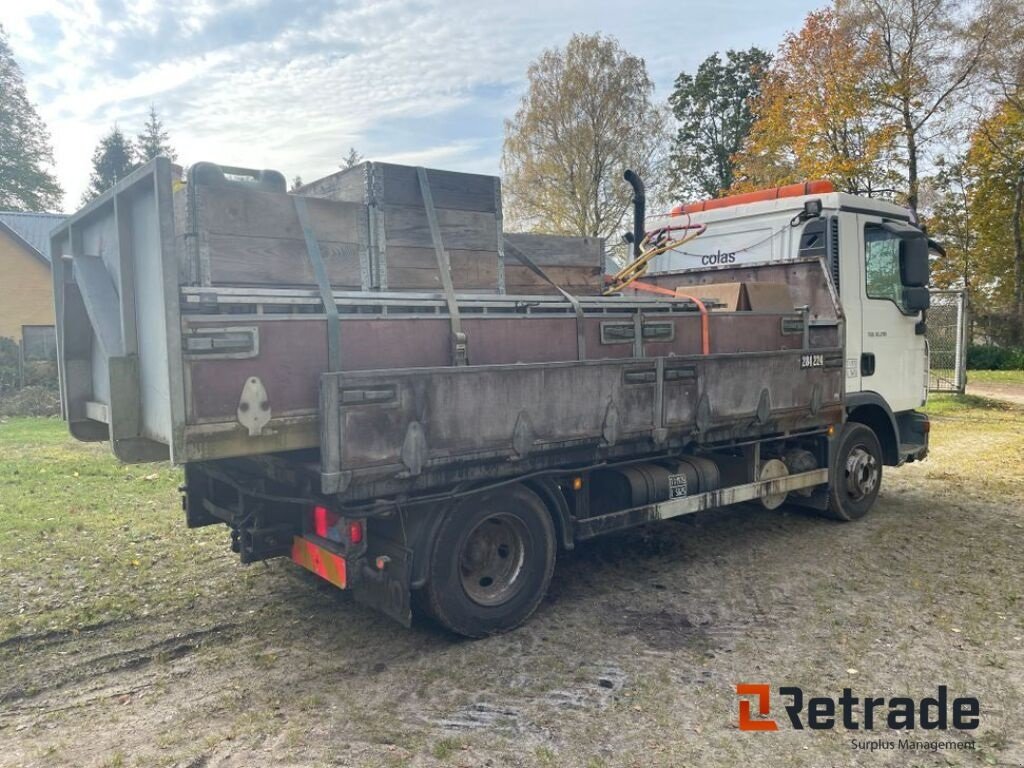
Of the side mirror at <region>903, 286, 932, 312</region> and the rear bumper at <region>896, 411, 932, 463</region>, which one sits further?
the rear bumper at <region>896, 411, 932, 463</region>

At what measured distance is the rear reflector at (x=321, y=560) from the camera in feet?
12.8

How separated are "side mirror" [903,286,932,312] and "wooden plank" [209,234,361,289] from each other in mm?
5497

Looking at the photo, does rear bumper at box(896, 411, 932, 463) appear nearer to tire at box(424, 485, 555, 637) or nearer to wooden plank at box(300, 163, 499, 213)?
tire at box(424, 485, 555, 637)

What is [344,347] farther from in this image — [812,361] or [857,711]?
[812,361]

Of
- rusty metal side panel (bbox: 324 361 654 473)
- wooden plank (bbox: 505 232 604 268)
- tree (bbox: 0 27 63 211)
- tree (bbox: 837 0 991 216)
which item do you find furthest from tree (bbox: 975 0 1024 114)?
tree (bbox: 0 27 63 211)

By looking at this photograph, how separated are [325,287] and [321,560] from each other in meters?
1.48

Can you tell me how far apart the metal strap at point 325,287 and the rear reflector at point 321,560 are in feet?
3.49

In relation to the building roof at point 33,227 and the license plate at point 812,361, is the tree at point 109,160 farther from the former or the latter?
the license plate at point 812,361

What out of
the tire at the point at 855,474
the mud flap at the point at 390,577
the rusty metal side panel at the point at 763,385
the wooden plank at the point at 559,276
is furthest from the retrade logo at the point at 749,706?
the tire at the point at 855,474

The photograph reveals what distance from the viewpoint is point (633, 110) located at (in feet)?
93.2

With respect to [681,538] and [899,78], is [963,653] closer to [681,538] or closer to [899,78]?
[681,538]

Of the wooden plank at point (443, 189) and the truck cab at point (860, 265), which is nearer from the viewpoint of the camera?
the wooden plank at point (443, 189)

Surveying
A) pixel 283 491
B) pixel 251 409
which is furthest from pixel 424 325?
pixel 283 491

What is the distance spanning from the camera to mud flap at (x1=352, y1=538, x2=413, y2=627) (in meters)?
3.89
